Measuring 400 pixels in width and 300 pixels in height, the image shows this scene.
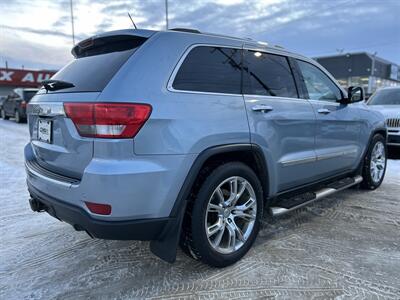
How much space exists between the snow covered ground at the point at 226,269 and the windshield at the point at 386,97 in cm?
622

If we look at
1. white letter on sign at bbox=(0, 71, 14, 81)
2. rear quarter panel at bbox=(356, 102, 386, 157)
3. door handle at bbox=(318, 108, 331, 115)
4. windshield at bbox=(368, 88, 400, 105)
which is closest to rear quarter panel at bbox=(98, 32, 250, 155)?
door handle at bbox=(318, 108, 331, 115)

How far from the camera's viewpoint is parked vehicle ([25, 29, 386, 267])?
2365 millimetres

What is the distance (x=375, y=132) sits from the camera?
5344 millimetres

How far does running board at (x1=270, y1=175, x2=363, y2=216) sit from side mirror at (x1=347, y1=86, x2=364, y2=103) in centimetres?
106

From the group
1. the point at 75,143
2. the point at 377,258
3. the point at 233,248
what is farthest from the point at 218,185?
the point at 377,258

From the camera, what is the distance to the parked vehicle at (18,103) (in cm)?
1701

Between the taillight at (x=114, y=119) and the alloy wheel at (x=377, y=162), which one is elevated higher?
the taillight at (x=114, y=119)

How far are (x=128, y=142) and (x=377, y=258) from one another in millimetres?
2473

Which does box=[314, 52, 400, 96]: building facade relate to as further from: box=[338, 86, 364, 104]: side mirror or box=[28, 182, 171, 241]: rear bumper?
box=[28, 182, 171, 241]: rear bumper

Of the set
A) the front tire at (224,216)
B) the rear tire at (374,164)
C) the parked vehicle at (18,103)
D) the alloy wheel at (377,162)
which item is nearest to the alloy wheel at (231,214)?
the front tire at (224,216)

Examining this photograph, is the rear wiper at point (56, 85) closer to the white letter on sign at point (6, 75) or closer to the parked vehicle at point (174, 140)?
the parked vehicle at point (174, 140)

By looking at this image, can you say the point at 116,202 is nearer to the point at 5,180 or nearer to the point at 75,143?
the point at 75,143

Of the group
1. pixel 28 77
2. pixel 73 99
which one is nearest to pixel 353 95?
pixel 73 99

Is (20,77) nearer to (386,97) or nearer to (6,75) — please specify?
(6,75)
